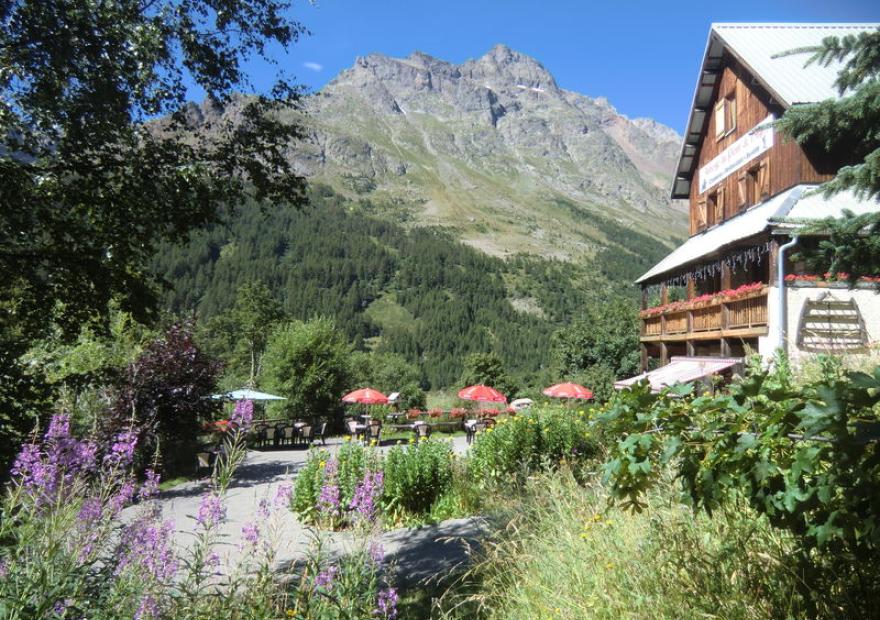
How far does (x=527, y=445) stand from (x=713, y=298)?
8.93 metres

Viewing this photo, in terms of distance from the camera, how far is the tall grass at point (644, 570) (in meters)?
3.12

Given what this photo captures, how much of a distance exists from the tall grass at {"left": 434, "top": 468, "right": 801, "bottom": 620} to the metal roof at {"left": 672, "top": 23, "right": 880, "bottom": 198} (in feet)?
43.6

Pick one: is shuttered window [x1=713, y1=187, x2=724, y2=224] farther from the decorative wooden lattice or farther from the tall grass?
the tall grass

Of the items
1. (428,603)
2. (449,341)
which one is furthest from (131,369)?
(449,341)

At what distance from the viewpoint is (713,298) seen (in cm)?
1555

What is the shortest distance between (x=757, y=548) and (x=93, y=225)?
22.4 ft

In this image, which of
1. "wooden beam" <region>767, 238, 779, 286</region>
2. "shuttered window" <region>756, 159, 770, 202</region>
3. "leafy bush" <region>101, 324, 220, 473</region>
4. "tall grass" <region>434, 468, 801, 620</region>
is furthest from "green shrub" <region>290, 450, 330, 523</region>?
"shuttered window" <region>756, 159, 770, 202</region>

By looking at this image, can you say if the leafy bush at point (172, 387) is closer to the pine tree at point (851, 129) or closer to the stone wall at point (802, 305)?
the pine tree at point (851, 129)

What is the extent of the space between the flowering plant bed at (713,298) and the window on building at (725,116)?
19.1 ft

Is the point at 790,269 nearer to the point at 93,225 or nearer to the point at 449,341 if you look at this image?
the point at 93,225

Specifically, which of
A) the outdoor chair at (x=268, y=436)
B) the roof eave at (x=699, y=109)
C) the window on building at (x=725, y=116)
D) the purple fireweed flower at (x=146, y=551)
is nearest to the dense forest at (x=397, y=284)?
the outdoor chair at (x=268, y=436)

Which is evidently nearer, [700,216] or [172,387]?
[172,387]

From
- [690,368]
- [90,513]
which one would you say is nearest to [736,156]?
[690,368]

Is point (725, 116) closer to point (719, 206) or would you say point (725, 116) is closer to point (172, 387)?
point (719, 206)
